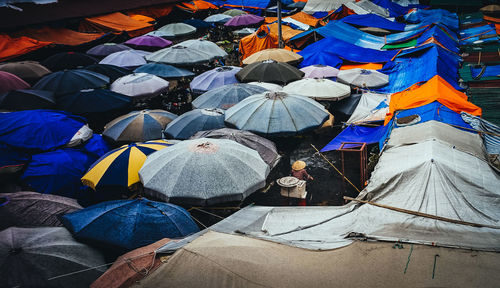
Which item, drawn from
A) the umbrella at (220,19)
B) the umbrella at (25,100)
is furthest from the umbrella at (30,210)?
the umbrella at (220,19)

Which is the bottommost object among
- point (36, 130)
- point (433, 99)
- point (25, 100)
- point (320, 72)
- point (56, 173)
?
point (56, 173)

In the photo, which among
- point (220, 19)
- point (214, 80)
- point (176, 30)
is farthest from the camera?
point (220, 19)

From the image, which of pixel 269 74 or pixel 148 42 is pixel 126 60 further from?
pixel 269 74

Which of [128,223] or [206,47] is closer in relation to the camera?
[128,223]

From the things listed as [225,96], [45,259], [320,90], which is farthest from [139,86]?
[45,259]

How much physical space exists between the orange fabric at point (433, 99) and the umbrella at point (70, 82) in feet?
34.5

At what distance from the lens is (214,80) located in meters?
13.0

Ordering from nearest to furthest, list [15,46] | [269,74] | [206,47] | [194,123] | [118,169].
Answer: [118,169] < [194,123] < [269,74] < [15,46] < [206,47]

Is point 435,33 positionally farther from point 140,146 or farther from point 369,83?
point 140,146

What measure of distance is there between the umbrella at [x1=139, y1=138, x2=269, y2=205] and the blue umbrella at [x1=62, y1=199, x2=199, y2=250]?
56 centimetres

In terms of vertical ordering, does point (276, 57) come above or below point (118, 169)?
above

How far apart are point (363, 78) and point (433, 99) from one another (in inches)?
158

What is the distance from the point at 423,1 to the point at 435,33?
1969 cm

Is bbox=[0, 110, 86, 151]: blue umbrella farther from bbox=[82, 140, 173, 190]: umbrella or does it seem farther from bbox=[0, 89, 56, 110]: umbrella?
bbox=[82, 140, 173, 190]: umbrella
